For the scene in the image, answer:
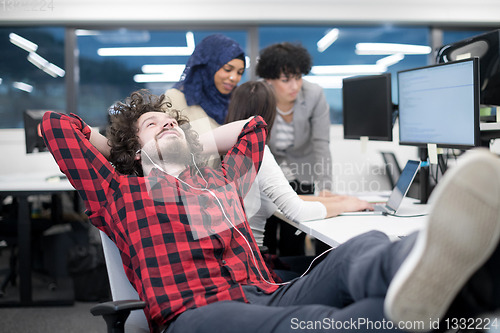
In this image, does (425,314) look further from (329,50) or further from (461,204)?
(329,50)

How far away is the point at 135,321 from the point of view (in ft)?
3.57

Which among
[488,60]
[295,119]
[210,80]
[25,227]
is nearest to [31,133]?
[25,227]

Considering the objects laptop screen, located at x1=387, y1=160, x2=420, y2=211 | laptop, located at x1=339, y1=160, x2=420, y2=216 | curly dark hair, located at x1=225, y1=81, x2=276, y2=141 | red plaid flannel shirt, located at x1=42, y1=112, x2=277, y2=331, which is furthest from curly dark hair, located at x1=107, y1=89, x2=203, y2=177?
laptop screen, located at x1=387, y1=160, x2=420, y2=211

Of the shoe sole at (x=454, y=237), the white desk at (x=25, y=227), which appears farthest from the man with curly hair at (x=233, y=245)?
the white desk at (x=25, y=227)

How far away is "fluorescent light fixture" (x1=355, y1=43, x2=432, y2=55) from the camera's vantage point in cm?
461

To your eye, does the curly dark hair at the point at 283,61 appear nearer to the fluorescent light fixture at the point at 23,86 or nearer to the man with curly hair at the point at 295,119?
the man with curly hair at the point at 295,119

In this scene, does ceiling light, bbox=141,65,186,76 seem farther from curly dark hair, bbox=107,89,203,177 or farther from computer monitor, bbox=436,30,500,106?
computer monitor, bbox=436,30,500,106

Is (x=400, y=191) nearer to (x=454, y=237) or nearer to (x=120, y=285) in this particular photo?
(x=454, y=237)

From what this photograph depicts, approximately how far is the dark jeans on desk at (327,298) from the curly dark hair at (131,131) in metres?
0.60

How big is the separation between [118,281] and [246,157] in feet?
1.97

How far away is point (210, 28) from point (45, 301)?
328 cm

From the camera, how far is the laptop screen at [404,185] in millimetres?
1521

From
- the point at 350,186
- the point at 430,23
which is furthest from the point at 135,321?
the point at 430,23

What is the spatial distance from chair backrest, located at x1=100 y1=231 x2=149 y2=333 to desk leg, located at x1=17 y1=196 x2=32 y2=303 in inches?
62.8
